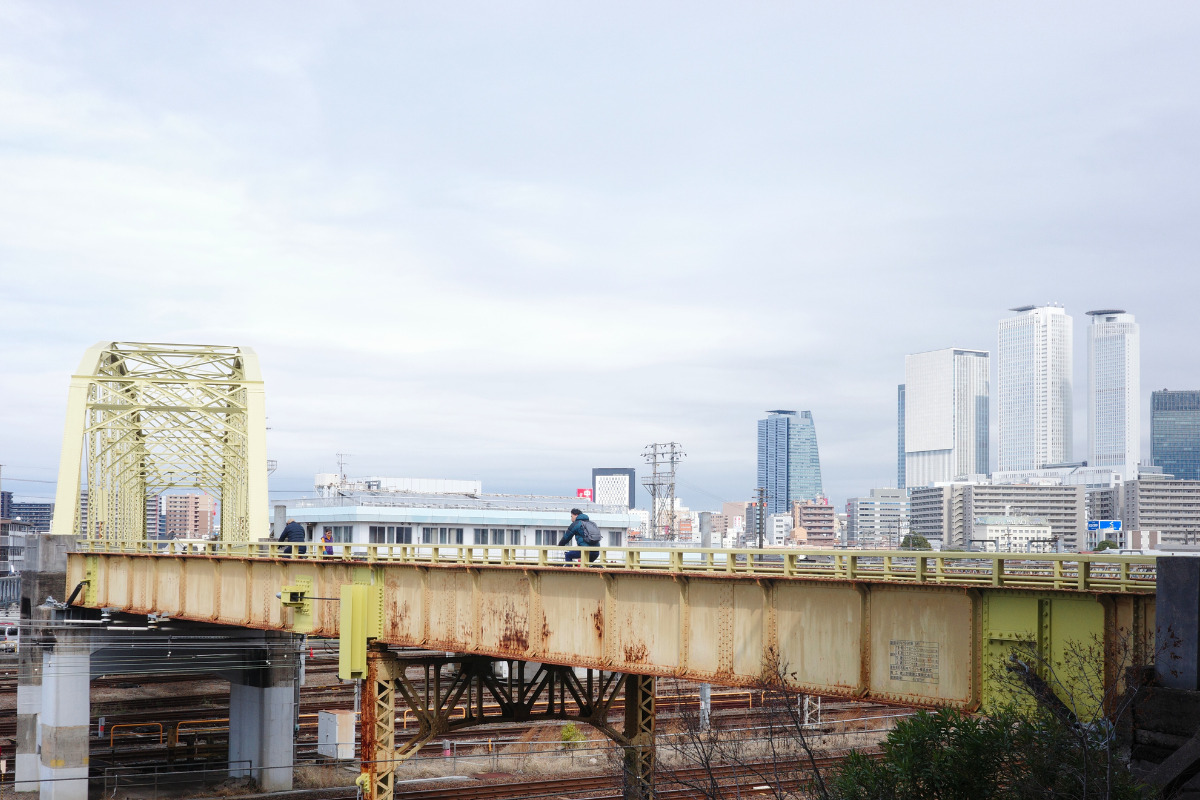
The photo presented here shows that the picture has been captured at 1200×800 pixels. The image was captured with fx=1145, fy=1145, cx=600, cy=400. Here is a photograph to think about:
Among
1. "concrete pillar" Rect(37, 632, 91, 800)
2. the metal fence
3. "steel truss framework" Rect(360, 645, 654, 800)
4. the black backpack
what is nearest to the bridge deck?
the black backpack

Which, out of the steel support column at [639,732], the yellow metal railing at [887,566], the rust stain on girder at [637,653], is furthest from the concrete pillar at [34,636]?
the rust stain on girder at [637,653]

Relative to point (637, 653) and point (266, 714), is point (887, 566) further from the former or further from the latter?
point (266, 714)

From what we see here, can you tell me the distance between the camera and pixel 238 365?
205 feet

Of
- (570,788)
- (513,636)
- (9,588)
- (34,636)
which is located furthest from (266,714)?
(9,588)

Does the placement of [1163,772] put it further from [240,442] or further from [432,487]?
[432,487]

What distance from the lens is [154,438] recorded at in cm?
6706

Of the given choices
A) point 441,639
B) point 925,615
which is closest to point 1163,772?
point 925,615

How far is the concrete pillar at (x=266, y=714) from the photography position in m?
46.7

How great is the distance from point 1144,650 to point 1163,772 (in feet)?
5.99

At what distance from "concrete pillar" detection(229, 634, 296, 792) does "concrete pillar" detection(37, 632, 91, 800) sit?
5915 mm

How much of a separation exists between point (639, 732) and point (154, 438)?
46.9 meters

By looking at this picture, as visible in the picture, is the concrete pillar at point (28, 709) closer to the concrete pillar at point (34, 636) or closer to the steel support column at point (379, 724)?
the concrete pillar at point (34, 636)

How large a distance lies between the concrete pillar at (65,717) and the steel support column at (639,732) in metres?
24.4

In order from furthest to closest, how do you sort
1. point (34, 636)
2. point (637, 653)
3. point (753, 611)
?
point (34, 636), point (637, 653), point (753, 611)
